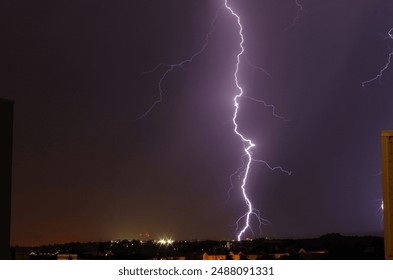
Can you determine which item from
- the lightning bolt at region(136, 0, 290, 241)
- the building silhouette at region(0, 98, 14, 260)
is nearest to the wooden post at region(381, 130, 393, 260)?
the building silhouette at region(0, 98, 14, 260)

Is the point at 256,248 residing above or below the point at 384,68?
below

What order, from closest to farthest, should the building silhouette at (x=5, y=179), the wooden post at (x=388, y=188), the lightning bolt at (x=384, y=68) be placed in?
the wooden post at (x=388, y=188)
the building silhouette at (x=5, y=179)
the lightning bolt at (x=384, y=68)

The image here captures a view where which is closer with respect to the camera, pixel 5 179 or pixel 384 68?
pixel 5 179

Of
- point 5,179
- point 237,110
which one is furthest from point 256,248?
point 5,179

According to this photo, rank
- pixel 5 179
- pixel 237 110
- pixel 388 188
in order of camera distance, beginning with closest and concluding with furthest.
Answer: pixel 388 188
pixel 5 179
pixel 237 110

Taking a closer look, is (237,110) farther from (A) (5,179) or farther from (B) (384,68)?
(A) (5,179)

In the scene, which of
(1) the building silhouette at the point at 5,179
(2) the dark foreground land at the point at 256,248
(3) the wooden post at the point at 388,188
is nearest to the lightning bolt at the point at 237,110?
(2) the dark foreground land at the point at 256,248

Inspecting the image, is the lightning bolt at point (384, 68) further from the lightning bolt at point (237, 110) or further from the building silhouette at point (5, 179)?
the building silhouette at point (5, 179)

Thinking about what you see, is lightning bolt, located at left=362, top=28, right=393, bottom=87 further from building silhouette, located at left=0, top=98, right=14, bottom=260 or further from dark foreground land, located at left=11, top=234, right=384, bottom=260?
building silhouette, located at left=0, top=98, right=14, bottom=260

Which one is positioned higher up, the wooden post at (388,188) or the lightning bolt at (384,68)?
the lightning bolt at (384,68)

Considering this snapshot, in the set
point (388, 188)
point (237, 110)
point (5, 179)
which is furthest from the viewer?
point (237, 110)
